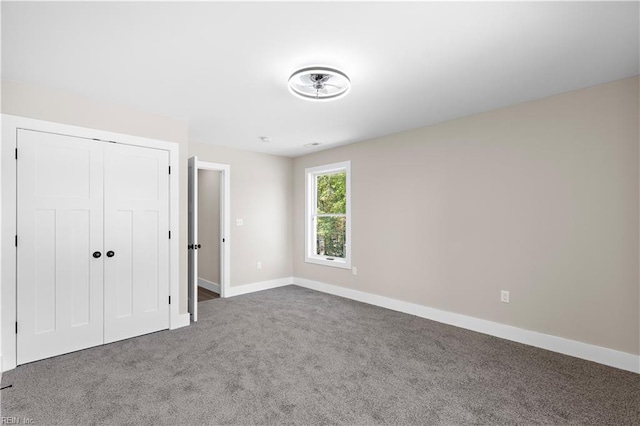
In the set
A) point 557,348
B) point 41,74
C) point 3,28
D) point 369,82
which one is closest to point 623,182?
point 557,348

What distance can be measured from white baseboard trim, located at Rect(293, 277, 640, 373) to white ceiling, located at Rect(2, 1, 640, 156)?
235 centimetres

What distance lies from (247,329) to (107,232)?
1791mm

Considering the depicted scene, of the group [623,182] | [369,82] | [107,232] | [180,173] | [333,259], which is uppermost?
[369,82]

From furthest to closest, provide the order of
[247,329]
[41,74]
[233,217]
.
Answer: [233,217] → [247,329] → [41,74]

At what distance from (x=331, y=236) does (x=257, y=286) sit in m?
1.55

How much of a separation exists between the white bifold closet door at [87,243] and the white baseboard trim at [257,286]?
1.59 meters

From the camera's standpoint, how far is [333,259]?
5.44 metres

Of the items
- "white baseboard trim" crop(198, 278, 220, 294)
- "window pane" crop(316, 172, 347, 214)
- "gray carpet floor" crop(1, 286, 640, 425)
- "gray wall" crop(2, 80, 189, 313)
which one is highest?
"gray wall" crop(2, 80, 189, 313)

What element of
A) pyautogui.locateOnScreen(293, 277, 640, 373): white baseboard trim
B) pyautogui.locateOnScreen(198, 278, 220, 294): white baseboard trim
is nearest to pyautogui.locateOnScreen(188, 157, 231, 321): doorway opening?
pyautogui.locateOnScreen(198, 278, 220, 294): white baseboard trim

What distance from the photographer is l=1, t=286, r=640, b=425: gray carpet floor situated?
207cm

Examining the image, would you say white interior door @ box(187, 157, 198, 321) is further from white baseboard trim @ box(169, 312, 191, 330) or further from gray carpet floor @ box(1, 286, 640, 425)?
gray carpet floor @ box(1, 286, 640, 425)

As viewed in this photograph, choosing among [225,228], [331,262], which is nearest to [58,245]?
[225,228]

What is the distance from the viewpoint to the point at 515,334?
3.30m

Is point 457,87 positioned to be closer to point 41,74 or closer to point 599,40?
point 599,40
